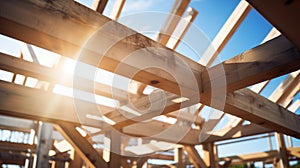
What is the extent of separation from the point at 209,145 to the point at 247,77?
232 cm

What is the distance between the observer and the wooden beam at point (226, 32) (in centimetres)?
277

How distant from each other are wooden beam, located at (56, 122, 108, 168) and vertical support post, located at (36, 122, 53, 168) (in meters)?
0.64

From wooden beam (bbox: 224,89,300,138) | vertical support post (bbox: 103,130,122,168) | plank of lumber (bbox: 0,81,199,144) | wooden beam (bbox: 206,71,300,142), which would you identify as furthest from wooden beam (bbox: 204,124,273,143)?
plank of lumber (bbox: 0,81,199,144)

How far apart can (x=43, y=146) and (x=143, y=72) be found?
2039mm

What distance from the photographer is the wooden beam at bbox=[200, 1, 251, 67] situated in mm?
2768

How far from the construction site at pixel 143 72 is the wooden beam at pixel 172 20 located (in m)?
0.01

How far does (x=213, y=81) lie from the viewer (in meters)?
1.48

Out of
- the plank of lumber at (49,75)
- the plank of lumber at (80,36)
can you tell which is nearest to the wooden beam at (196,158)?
the plank of lumber at (49,75)

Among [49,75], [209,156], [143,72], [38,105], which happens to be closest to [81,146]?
[38,105]

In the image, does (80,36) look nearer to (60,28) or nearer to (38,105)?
(60,28)

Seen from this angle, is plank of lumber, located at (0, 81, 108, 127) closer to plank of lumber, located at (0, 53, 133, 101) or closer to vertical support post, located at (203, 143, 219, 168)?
plank of lumber, located at (0, 53, 133, 101)

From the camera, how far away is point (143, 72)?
126cm

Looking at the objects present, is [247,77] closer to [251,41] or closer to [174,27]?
[174,27]

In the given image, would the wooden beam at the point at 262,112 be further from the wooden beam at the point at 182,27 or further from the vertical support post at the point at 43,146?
the vertical support post at the point at 43,146
